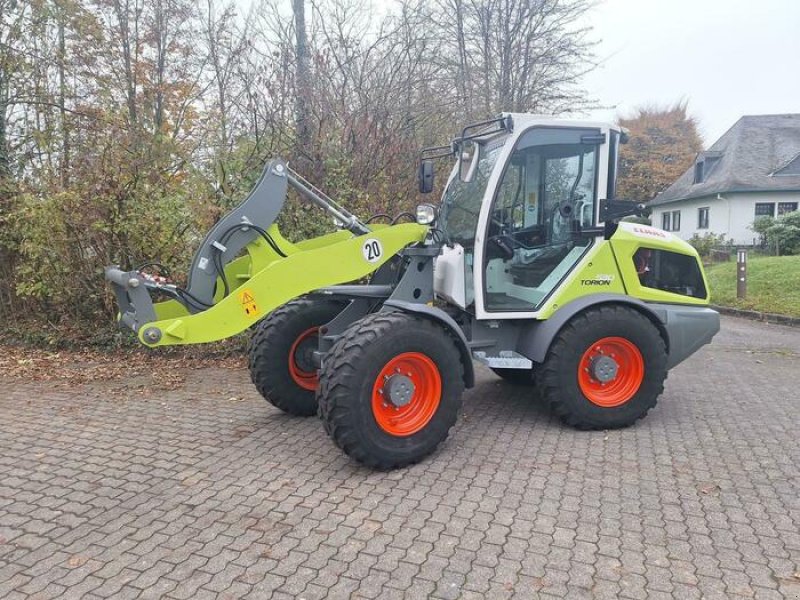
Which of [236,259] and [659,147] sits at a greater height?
[659,147]

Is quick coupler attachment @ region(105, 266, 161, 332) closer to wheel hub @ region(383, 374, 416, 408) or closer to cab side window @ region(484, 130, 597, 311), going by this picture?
wheel hub @ region(383, 374, 416, 408)

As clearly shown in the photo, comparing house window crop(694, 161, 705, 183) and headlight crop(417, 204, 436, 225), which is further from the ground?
house window crop(694, 161, 705, 183)

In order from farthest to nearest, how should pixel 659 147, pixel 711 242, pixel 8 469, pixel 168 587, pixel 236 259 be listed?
pixel 659 147
pixel 711 242
pixel 236 259
pixel 8 469
pixel 168 587

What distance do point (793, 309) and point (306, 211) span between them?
31.4ft

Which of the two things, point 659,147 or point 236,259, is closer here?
point 236,259

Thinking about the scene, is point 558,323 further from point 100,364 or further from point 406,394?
point 100,364

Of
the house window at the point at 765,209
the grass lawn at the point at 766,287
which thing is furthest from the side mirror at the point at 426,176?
the house window at the point at 765,209

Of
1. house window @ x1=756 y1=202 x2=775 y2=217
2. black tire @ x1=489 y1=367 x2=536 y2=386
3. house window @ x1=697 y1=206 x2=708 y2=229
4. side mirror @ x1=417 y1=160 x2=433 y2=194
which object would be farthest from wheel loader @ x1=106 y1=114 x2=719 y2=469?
house window @ x1=697 y1=206 x2=708 y2=229

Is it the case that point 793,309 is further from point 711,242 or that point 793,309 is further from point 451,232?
point 711,242

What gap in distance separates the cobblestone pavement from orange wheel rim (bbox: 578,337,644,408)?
294 millimetres

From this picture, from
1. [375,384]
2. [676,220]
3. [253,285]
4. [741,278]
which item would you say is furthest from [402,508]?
[676,220]

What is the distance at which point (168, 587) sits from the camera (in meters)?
2.65

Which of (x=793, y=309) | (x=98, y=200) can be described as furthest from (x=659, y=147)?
(x=98, y=200)

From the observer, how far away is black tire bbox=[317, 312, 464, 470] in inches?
144
